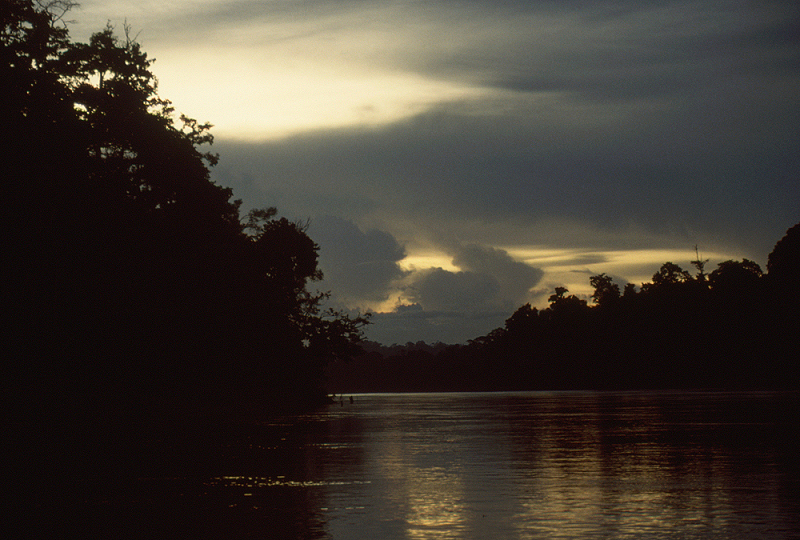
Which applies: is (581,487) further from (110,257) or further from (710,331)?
(710,331)

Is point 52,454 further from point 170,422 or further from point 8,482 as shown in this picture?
point 170,422

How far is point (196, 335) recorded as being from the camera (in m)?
59.2

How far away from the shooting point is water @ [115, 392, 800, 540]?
1295 cm

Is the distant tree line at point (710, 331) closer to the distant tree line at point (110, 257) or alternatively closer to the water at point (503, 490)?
the distant tree line at point (110, 257)

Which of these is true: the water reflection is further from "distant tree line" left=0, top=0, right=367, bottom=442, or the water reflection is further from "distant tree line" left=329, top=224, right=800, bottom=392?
"distant tree line" left=329, top=224, right=800, bottom=392

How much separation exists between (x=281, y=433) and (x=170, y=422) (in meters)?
Answer: 16.8

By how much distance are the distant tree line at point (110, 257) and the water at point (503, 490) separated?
1490 centimetres

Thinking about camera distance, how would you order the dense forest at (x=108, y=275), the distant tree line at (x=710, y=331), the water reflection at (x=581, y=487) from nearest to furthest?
the water reflection at (x=581, y=487) → the dense forest at (x=108, y=275) → the distant tree line at (x=710, y=331)

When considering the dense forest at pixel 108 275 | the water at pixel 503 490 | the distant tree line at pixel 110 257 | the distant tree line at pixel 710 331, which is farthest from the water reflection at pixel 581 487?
the distant tree line at pixel 710 331

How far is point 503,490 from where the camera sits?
1744 centimetres

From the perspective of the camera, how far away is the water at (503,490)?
12.9 metres

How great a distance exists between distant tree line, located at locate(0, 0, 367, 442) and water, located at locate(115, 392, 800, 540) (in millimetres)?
14901

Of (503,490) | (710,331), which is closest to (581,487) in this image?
(503,490)

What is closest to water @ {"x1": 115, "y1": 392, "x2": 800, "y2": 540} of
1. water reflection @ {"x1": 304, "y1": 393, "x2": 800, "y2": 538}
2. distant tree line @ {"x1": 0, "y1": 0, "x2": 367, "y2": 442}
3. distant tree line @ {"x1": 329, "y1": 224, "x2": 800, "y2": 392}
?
water reflection @ {"x1": 304, "y1": 393, "x2": 800, "y2": 538}
